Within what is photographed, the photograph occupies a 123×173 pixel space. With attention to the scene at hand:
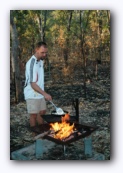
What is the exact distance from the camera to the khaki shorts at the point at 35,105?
458 centimetres

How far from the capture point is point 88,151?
4.54 metres

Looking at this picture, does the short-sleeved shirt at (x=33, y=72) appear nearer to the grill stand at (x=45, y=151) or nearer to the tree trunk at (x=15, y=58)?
the tree trunk at (x=15, y=58)

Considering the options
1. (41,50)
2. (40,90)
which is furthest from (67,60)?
(40,90)

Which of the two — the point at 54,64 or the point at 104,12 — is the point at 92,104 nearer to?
the point at 54,64

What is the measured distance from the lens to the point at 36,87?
4.55m

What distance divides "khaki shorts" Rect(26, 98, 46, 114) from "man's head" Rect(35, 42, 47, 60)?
504 mm

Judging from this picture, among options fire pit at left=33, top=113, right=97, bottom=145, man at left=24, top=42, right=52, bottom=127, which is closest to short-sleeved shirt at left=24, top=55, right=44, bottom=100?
man at left=24, top=42, right=52, bottom=127

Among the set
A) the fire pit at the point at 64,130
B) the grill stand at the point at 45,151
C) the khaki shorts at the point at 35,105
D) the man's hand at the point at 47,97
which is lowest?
the grill stand at the point at 45,151

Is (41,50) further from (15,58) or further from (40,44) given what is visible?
(15,58)

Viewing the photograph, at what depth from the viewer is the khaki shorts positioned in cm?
458

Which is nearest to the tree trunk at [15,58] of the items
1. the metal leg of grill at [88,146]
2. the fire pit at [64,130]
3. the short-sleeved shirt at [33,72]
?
the short-sleeved shirt at [33,72]

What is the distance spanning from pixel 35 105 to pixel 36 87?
0.21 m
